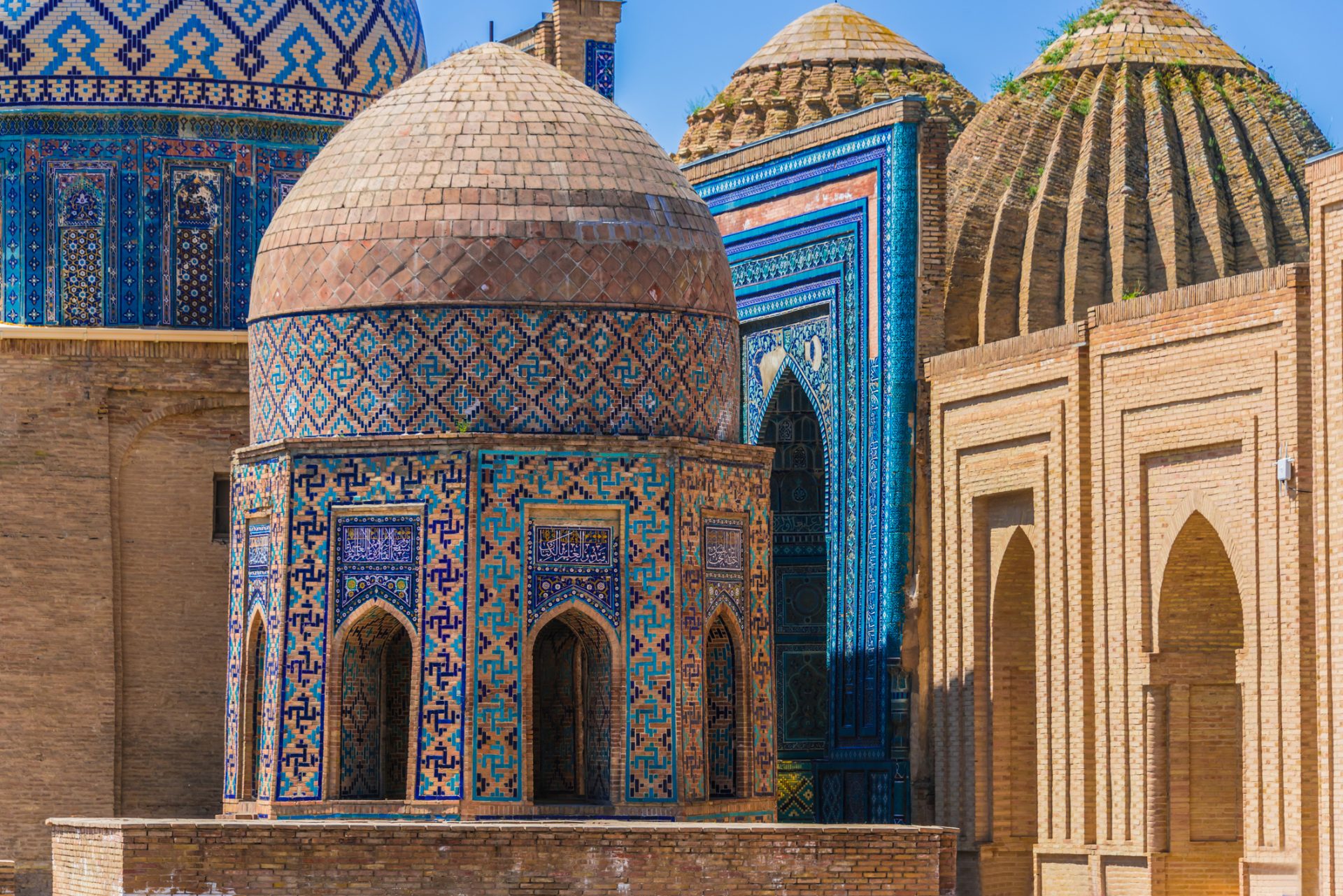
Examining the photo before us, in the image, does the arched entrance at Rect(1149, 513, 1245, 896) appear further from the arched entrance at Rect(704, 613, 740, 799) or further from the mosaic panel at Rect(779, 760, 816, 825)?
the mosaic panel at Rect(779, 760, 816, 825)

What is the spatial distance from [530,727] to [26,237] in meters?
6.18

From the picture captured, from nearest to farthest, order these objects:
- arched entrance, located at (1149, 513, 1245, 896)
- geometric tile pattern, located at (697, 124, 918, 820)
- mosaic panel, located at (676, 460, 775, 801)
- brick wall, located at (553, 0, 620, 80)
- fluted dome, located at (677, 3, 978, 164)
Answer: arched entrance, located at (1149, 513, 1245, 896)
mosaic panel, located at (676, 460, 775, 801)
geometric tile pattern, located at (697, 124, 918, 820)
brick wall, located at (553, 0, 620, 80)
fluted dome, located at (677, 3, 978, 164)

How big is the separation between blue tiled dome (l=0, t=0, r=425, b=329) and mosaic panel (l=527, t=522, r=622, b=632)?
4805mm

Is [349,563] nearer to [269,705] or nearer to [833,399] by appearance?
[269,705]

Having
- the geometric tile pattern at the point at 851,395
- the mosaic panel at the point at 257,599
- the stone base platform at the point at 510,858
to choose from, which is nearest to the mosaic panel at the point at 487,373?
the mosaic panel at the point at 257,599

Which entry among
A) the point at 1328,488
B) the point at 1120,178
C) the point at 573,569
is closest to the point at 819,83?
the point at 1120,178

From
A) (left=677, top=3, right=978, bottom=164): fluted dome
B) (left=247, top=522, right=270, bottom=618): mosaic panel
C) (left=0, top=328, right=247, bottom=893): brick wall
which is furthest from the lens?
(left=677, top=3, right=978, bottom=164): fluted dome

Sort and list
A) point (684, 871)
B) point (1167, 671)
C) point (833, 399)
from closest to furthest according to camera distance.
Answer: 1. point (684, 871)
2. point (1167, 671)
3. point (833, 399)

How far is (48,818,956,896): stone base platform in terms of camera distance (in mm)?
15320

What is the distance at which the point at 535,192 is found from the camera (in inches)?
680

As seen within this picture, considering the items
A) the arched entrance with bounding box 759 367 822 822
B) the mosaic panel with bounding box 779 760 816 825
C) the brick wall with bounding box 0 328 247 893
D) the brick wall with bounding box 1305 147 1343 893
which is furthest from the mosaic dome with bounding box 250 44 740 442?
the brick wall with bounding box 1305 147 1343 893

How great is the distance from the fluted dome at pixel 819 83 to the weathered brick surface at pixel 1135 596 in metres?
4.82

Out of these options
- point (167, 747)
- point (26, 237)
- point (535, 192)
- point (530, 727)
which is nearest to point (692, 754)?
point (530, 727)

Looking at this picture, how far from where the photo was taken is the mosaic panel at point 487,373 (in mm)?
17000
